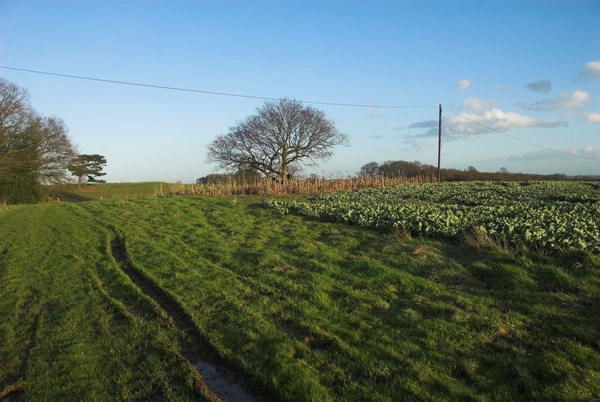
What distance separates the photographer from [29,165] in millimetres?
38562

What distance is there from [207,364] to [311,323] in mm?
1627

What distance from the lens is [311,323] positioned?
5551 millimetres

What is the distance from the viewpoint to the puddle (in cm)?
405

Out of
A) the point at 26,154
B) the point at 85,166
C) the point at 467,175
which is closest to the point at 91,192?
the point at 85,166

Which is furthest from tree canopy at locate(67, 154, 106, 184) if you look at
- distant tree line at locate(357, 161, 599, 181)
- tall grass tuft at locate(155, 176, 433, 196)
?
distant tree line at locate(357, 161, 599, 181)

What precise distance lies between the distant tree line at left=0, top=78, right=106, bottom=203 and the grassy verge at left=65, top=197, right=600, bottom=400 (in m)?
36.5

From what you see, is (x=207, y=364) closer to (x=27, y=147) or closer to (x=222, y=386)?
(x=222, y=386)

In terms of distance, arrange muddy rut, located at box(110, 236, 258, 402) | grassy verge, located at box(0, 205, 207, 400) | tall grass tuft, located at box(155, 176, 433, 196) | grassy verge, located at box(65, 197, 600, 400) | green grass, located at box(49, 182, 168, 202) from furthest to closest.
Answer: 1. green grass, located at box(49, 182, 168, 202)
2. tall grass tuft, located at box(155, 176, 433, 196)
3. grassy verge, located at box(0, 205, 207, 400)
4. muddy rut, located at box(110, 236, 258, 402)
5. grassy verge, located at box(65, 197, 600, 400)

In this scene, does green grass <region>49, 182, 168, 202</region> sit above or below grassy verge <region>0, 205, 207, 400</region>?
above

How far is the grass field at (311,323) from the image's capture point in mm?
4113

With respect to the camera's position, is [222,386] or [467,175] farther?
[467,175]

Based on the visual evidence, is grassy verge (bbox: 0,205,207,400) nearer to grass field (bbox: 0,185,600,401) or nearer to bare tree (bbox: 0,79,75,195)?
grass field (bbox: 0,185,600,401)

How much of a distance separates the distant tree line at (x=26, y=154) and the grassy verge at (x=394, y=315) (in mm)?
36541

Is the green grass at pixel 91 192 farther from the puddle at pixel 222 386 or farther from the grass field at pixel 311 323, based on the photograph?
the puddle at pixel 222 386
